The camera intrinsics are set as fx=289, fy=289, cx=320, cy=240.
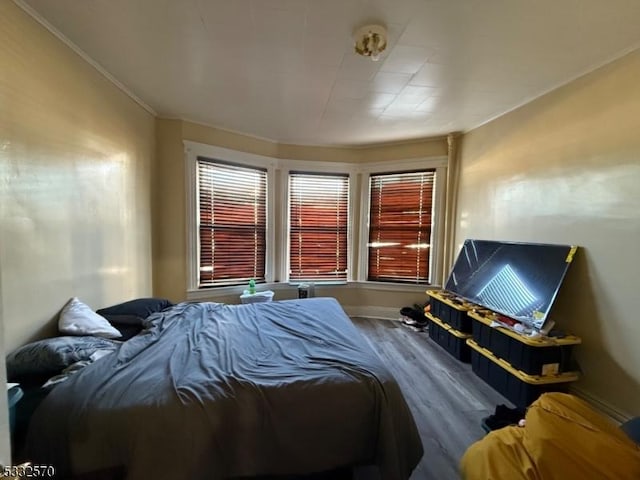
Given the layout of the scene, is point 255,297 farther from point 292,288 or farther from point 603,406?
point 603,406

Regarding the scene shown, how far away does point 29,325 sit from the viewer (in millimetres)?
1680

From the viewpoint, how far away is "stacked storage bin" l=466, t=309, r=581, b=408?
7.02 feet

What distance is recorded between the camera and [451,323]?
123 inches

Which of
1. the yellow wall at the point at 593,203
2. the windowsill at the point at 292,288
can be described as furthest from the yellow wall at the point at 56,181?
the yellow wall at the point at 593,203

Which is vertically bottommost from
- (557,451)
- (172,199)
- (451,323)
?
(451,323)

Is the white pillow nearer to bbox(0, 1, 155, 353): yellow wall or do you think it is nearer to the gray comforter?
bbox(0, 1, 155, 353): yellow wall

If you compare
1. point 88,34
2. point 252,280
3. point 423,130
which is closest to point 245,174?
point 252,280

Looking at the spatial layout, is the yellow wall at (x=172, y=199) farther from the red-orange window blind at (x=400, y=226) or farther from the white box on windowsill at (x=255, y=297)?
the red-orange window blind at (x=400, y=226)

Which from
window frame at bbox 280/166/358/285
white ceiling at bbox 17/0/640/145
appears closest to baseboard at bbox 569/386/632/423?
white ceiling at bbox 17/0/640/145

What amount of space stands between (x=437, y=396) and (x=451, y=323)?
965 mm

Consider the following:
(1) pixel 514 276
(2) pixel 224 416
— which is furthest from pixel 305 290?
(2) pixel 224 416

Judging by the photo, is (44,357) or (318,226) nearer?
(44,357)

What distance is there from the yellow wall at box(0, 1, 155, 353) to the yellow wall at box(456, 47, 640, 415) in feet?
11.2

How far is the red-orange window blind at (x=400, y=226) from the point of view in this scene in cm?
404
